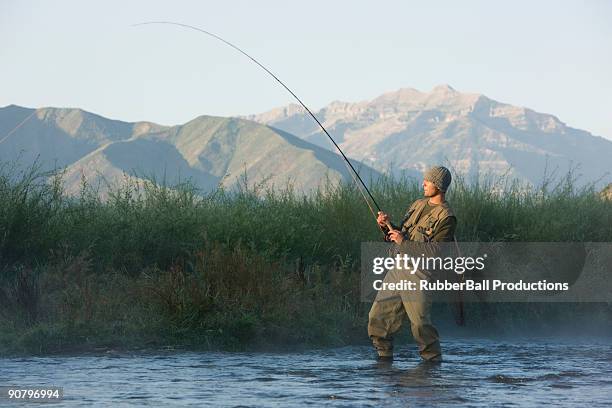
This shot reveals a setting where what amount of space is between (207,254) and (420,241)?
3504mm

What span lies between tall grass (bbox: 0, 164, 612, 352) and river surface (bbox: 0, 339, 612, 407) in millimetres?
658

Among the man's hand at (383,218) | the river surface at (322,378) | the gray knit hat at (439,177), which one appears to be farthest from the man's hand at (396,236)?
the river surface at (322,378)

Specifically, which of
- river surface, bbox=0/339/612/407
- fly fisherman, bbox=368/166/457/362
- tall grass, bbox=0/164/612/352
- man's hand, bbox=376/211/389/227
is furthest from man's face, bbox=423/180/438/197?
tall grass, bbox=0/164/612/352

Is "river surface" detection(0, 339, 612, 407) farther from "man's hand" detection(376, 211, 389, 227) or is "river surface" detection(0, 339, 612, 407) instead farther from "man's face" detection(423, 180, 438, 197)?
"man's face" detection(423, 180, 438, 197)

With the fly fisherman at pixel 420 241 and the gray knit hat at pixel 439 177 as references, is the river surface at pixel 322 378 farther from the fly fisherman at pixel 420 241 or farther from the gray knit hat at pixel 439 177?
the gray knit hat at pixel 439 177

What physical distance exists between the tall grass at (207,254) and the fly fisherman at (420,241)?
195cm

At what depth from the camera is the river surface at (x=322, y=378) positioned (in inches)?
339

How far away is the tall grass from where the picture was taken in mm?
11969

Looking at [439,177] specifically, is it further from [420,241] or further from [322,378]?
[322,378]

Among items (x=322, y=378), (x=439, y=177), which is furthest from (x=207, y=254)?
(x=439, y=177)

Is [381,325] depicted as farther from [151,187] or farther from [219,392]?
[151,187]

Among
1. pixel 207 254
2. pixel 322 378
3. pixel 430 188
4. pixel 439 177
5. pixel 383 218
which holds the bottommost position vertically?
pixel 322 378

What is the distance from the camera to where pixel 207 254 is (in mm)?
12828

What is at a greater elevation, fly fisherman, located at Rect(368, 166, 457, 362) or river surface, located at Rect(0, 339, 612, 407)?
fly fisherman, located at Rect(368, 166, 457, 362)
